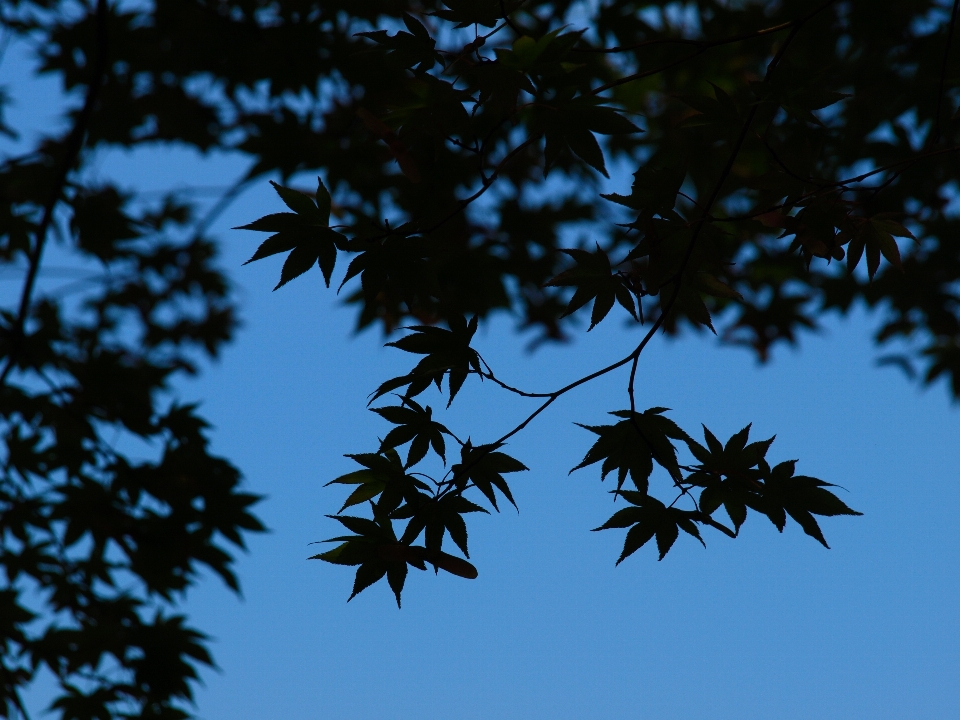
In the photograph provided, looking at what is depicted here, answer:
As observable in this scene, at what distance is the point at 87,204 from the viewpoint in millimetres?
3348

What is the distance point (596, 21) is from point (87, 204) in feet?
7.32

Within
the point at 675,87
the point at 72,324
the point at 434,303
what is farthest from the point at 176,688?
the point at 675,87

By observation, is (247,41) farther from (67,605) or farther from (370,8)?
(67,605)

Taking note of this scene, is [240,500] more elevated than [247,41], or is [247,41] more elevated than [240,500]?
[247,41]

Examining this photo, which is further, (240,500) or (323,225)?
(240,500)

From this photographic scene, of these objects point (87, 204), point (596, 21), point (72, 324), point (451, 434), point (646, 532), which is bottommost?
point (646, 532)

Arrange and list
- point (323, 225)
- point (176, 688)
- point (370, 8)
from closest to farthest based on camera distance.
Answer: point (323, 225) → point (370, 8) → point (176, 688)

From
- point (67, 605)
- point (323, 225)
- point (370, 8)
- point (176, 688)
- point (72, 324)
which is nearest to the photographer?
point (323, 225)

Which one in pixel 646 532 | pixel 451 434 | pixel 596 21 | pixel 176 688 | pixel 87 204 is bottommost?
pixel 176 688

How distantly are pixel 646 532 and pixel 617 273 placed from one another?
550 millimetres

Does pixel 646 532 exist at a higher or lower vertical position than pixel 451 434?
lower

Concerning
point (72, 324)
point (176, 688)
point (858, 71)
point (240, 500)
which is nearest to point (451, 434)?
point (240, 500)

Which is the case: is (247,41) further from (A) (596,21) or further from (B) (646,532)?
(B) (646,532)

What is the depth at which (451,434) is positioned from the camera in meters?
1.74
